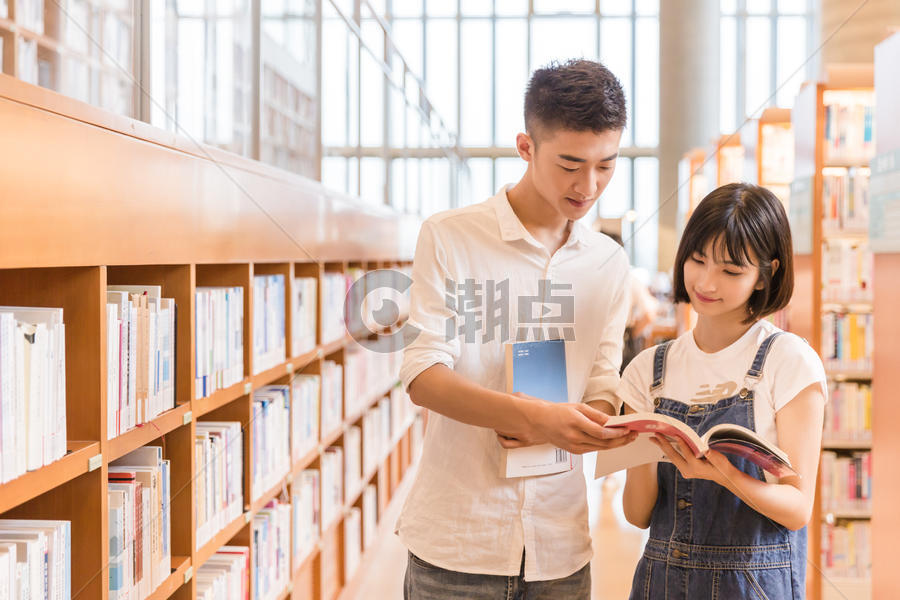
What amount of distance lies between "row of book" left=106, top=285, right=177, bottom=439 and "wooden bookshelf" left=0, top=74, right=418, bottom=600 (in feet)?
0.13

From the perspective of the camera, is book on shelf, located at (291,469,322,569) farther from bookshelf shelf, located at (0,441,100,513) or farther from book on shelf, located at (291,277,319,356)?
bookshelf shelf, located at (0,441,100,513)

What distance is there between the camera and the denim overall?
142cm

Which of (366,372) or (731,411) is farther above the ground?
(731,411)

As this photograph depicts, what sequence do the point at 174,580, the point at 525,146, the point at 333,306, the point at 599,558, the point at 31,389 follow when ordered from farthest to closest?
the point at 599,558 < the point at 333,306 < the point at 174,580 < the point at 525,146 < the point at 31,389

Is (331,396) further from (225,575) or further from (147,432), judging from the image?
(147,432)

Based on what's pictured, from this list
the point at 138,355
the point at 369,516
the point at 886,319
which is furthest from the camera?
the point at 369,516

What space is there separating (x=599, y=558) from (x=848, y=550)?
118 centimetres

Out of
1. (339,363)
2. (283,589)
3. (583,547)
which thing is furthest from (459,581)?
(339,363)

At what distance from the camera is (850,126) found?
3.87 meters

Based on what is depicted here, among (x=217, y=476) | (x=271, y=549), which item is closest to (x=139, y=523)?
(x=217, y=476)

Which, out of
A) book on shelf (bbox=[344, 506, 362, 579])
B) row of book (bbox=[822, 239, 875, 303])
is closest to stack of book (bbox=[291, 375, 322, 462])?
book on shelf (bbox=[344, 506, 362, 579])

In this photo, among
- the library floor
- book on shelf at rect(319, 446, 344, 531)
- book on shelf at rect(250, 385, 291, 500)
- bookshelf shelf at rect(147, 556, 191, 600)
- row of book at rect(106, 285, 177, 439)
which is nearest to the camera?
row of book at rect(106, 285, 177, 439)

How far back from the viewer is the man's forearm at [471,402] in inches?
52.2

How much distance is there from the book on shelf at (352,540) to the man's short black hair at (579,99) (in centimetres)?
287
